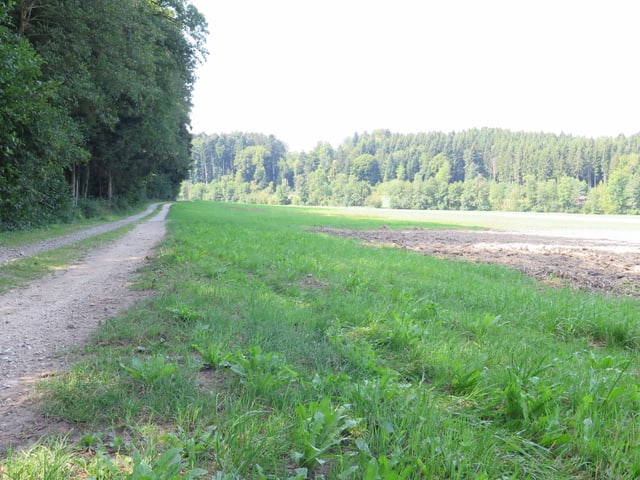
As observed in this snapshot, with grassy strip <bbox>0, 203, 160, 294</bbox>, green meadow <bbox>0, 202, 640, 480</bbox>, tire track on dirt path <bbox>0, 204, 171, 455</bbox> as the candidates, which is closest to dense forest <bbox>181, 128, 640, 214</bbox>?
green meadow <bbox>0, 202, 640, 480</bbox>

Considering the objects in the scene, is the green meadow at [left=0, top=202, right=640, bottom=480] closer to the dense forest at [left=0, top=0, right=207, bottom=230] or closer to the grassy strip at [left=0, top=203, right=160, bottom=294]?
the grassy strip at [left=0, top=203, right=160, bottom=294]

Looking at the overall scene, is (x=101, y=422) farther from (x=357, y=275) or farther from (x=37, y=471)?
(x=357, y=275)

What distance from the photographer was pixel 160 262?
27.7 feet

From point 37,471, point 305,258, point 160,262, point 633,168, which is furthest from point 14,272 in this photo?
point 633,168

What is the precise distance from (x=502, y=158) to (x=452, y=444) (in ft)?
488

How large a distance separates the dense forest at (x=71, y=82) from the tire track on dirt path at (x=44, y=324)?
243 inches

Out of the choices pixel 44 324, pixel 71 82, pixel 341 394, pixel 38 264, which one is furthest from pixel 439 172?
pixel 341 394

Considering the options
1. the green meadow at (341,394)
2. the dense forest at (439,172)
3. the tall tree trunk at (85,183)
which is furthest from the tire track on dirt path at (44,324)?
the dense forest at (439,172)

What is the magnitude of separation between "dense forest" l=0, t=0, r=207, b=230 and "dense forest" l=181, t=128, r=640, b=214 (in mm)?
102733

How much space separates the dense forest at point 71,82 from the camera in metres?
11.1

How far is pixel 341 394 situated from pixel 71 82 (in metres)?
17.1

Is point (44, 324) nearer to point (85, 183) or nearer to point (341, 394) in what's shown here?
point (341, 394)

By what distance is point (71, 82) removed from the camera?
48.6 feet

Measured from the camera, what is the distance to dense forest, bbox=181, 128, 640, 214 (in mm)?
102250
